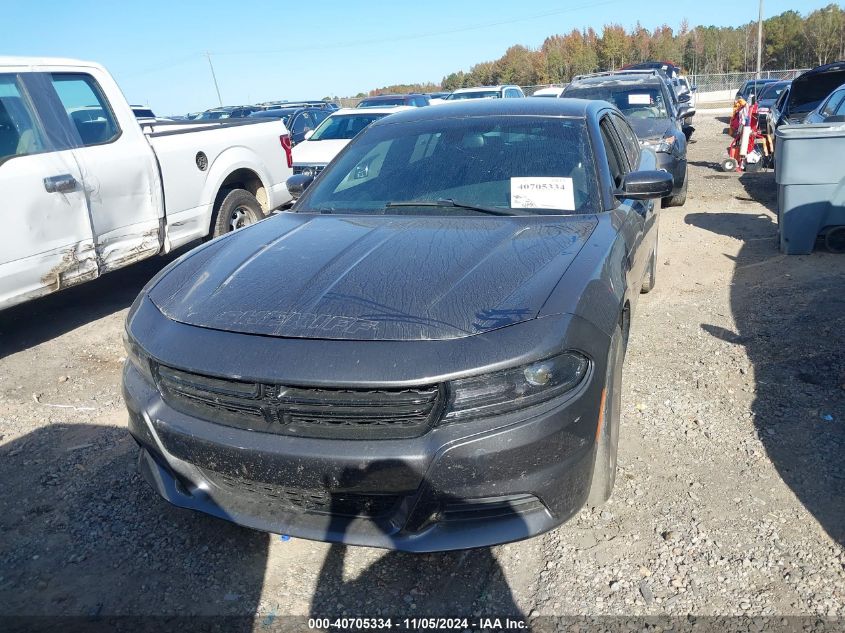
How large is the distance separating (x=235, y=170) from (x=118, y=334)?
2.07m

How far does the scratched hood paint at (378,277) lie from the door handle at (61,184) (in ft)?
6.96

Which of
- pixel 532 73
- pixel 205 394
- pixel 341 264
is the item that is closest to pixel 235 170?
pixel 341 264

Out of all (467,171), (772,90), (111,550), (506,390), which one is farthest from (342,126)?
(772,90)

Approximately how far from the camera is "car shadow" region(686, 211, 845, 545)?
2.98m

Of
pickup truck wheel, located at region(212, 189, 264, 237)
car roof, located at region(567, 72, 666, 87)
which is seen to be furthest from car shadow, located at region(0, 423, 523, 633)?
car roof, located at region(567, 72, 666, 87)

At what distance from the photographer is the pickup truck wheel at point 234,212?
626cm

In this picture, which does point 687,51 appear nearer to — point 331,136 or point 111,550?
point 331,136

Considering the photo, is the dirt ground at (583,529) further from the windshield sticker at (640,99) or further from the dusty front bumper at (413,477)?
the windshield sticker at (640,99)

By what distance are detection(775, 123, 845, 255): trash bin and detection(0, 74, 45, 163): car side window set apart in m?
6.20

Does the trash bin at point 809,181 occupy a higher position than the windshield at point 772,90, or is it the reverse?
the trash bin at point 809,181

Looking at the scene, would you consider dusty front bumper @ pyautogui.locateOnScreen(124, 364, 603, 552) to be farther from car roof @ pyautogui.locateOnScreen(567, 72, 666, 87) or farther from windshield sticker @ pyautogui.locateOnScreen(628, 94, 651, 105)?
car roof @ pyautogui.locateOnScreen(567, 72, 666, 87)

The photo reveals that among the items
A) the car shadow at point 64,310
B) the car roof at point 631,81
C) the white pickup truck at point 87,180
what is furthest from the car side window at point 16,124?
the car roof at point 631,81

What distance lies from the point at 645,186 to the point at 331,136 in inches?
354

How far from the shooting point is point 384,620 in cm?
232
